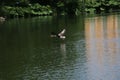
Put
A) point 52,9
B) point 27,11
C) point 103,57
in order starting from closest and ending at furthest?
point 103,57, point 27,11, point 52,9

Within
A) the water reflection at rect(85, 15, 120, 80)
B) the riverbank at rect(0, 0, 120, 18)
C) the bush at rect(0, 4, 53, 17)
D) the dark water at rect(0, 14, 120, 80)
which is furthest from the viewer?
the riverbank at rect(0, 0, 120, 18)

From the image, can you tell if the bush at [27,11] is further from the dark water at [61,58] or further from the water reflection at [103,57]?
the water reflection at [103,57]

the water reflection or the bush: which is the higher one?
the water reflection

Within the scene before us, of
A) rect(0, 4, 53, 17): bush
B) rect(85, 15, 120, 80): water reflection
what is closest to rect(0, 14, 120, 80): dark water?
rect(85, 15, 120, 80): water reflection

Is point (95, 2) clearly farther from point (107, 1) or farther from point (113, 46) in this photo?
point (113, 46)

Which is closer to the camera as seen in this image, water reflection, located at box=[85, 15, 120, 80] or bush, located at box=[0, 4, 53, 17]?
water reflection, located at box=[85, 15, 120, 80]

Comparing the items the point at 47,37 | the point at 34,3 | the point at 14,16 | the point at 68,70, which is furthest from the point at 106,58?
the point at 34,3

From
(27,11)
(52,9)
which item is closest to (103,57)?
(27,11)

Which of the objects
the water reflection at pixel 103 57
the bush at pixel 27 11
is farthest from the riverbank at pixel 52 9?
the water reflection at pixel 103 57

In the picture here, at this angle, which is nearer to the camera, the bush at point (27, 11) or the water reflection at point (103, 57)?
the water reflection at point (103, 57)

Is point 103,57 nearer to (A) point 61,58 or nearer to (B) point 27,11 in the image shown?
(A) point 61,58

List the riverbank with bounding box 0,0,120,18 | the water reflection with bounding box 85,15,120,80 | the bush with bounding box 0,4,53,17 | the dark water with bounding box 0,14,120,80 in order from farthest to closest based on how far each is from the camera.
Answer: the riverbank with bounding box 0,0,120,18
the bush with bounding box 0,4,53,17
the dark water with bounding box 0,14,120,80
the water reflection with bounding box 85,15,120,80

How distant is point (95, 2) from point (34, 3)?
22.0 m

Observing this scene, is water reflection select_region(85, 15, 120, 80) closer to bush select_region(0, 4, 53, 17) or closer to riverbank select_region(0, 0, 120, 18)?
bush select_region(0, 4, 53, 17)
